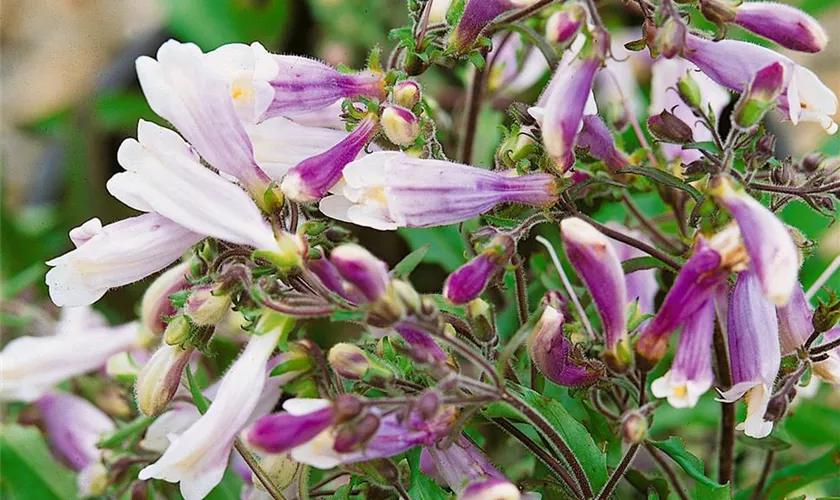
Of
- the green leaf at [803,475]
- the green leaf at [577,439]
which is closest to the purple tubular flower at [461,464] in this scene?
the green leaf at [577,439]

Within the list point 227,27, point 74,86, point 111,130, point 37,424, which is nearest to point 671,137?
point 37,424

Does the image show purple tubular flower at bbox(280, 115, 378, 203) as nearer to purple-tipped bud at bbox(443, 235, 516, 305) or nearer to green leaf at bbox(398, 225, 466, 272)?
purple-tipped bud at bbox(443, 235, 516, 305)

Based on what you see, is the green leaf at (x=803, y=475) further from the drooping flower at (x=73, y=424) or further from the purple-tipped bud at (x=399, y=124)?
the drooping flower at (x=73, y=424)

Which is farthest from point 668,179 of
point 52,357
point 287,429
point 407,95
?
point 52,357

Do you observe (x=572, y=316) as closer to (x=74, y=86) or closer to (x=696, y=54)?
(x=696, y=54)

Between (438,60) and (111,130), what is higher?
(438,60)

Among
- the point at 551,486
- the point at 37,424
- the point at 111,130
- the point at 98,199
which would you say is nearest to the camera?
the point at 551,486

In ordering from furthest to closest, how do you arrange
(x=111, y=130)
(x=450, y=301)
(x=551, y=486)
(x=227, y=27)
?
(x=227, y=27)
(x=111, y=130)
(x=551, y=486)
(x=450, y=301)
